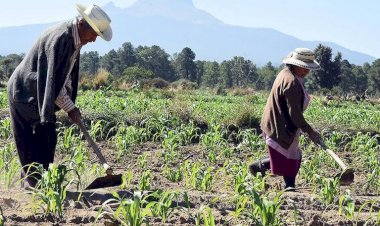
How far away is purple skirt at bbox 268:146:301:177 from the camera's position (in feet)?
16.5

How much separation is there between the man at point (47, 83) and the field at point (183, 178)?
0.21 m

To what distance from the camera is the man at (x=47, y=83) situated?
3.92 meters

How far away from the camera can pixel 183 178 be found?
18.5 feet

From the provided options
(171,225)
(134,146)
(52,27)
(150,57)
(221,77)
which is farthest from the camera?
(221,77)

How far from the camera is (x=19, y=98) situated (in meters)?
4.21

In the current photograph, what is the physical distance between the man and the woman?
5.67 feet

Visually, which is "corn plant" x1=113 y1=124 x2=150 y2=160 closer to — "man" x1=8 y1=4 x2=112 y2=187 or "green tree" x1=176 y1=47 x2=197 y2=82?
"man" x1=8 y1=4 x2=112 y2=187

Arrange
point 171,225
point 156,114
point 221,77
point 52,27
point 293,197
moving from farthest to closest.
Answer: point 221,77 → point 156,114 → point 293,197 → point 52,27 → point 171,225

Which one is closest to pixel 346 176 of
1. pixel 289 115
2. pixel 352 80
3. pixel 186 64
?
pixel 289 115

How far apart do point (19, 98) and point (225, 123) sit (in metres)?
5.08

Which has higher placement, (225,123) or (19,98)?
(19,98)

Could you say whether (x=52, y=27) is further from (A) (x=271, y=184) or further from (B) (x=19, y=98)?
(A) (x=271, y=184)

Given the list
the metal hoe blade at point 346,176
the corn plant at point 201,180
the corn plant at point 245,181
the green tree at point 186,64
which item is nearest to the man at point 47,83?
the corn plant at point 201,180

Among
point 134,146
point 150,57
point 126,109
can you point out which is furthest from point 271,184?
point 150,57
